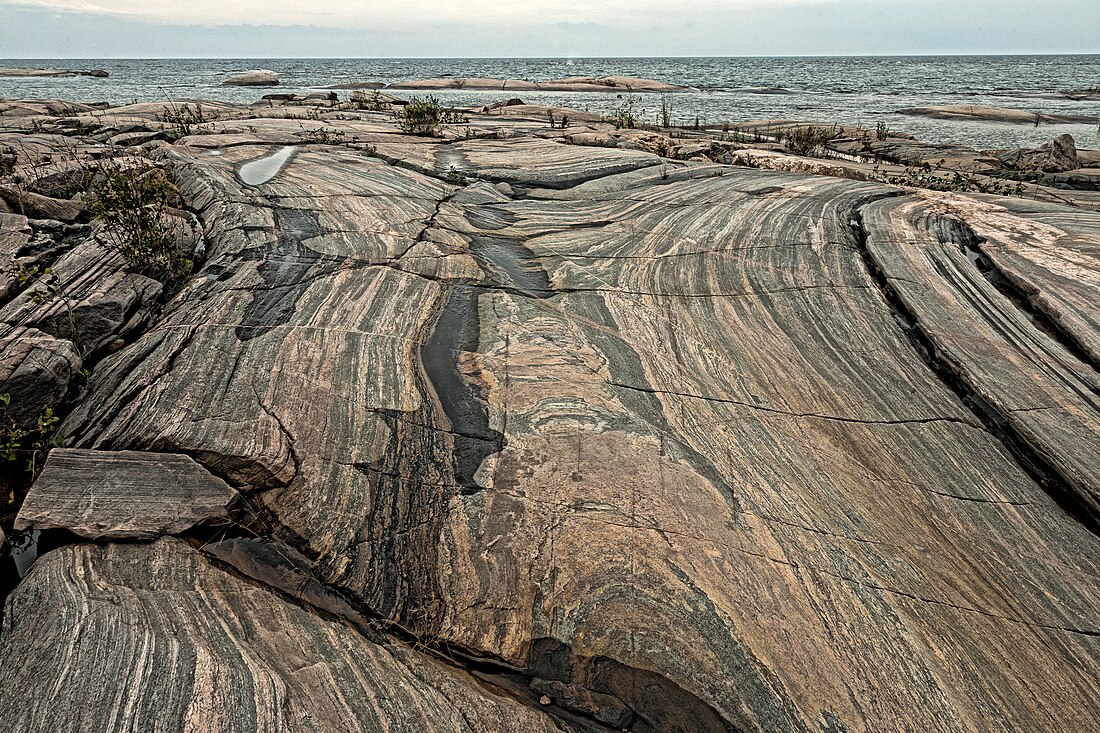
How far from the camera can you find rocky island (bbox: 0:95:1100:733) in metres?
3.18

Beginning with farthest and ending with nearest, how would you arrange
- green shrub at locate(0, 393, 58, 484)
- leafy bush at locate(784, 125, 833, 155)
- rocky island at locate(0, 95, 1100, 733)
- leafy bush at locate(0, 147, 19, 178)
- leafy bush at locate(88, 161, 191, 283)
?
leafy bush at locate(784, 125, 833, 155), leafy bush at locate(0, 147, 19, 178), leafy bush at locate(88, 161, 191, 283), green shrub at locate(0, 393, 58, 484), rocky island at locate(0, 95, 1100, 733)

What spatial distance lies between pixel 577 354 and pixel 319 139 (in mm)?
11877

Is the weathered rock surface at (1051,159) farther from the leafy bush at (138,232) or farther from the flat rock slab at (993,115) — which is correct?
the leafy bush at (138,232)

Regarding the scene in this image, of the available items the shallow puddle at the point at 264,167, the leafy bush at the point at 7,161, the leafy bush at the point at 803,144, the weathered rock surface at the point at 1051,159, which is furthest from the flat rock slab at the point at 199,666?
the weathered rock surface at the point at 1051,159

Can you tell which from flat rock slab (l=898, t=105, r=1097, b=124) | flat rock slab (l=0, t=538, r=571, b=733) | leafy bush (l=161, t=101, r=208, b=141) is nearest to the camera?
flat rock slab (l=0, t=538, r=571, b=733)

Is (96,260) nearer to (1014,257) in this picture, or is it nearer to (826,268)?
(826,268)

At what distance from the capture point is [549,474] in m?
4.51

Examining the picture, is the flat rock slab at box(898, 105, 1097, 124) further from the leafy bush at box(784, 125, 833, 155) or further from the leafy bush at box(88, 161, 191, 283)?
the leafy bush at box(88, 161, 191, 283)

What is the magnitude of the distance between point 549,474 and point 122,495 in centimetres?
295

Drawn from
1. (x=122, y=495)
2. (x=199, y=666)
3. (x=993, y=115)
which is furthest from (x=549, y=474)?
(x=993, y=115)

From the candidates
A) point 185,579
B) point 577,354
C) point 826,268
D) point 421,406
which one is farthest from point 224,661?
point 826,268

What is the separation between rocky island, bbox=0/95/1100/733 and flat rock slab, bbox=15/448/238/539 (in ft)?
0.07

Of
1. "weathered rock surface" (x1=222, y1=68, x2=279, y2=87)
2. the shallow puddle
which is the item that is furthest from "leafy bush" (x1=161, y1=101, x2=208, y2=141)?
"weathered rock surface" (x1=222, y1=68, x2=279, y2=87)

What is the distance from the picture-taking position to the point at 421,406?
16.9ft
